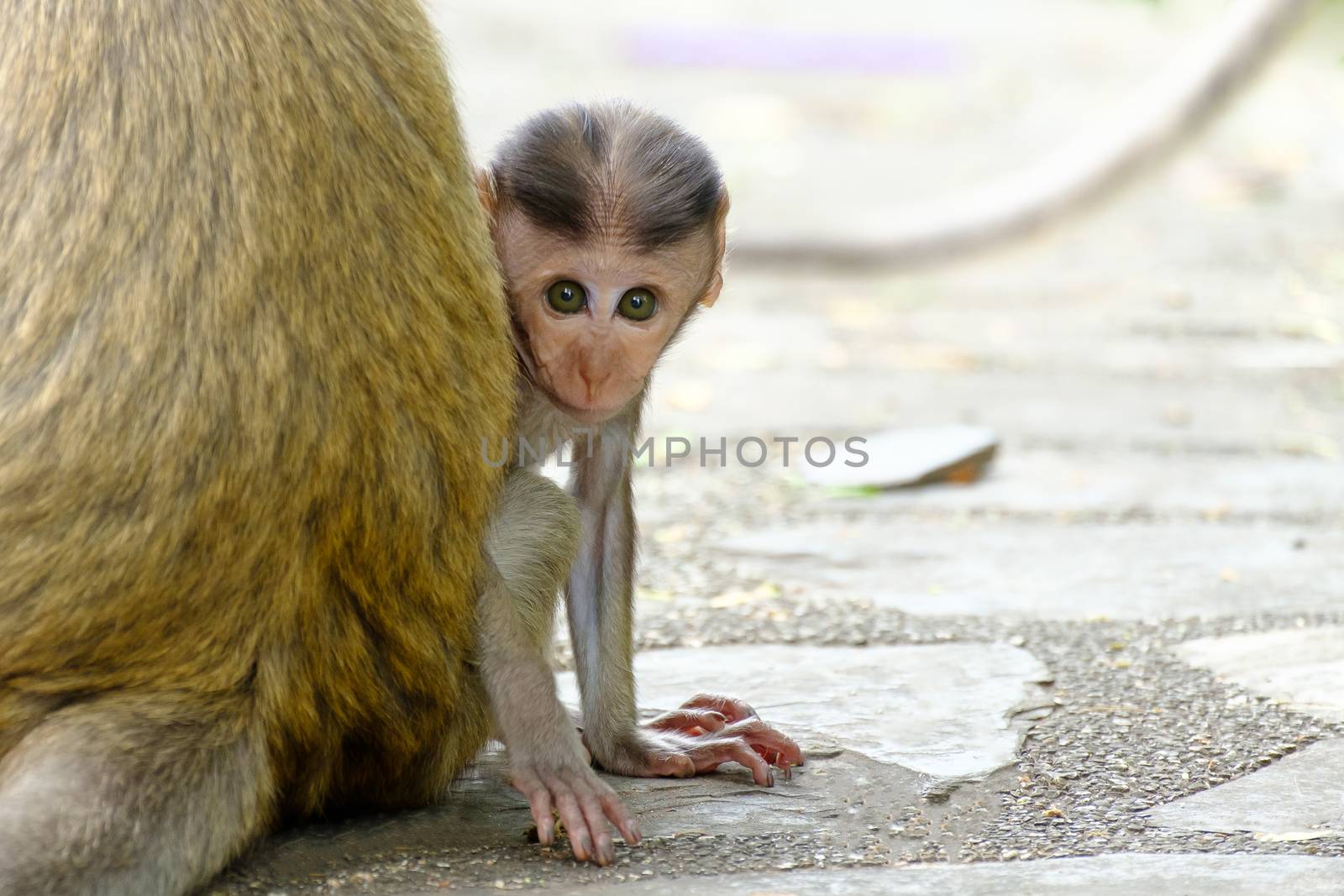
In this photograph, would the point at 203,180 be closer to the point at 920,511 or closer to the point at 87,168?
the point at 87,168

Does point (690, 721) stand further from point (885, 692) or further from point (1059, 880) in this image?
point (1059, 880)

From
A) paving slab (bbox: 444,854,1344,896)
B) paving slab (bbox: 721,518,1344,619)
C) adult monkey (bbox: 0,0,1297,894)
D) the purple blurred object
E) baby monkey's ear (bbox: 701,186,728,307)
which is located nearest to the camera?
adult monkey (bbox: 0,0,1297,894)

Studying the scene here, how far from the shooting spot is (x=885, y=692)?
3037 mm

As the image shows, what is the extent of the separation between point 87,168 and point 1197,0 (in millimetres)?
14651

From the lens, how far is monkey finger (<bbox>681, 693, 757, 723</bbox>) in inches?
111

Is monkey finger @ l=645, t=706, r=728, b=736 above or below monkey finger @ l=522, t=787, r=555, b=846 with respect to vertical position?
above

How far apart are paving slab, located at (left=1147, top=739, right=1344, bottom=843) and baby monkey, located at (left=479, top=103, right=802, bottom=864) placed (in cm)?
63

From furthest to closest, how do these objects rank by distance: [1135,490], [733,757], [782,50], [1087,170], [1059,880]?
1. [782,50]
2. [1087,170]
3. [1135,490]
4. [733,757]
5. [1059,880]

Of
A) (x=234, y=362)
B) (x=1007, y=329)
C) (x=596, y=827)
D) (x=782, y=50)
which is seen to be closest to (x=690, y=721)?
(x=596, y=827)

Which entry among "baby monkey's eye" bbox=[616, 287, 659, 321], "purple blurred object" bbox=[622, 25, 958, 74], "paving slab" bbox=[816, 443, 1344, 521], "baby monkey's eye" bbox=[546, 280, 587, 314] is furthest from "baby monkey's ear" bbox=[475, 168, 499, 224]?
"purple blurred object" bbox=[622, 25, 958, 74]

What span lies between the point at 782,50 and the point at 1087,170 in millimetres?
8360

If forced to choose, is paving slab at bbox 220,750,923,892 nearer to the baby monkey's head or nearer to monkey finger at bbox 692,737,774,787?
monkey finger at bbox 692,737,774,787

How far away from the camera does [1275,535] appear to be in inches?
162

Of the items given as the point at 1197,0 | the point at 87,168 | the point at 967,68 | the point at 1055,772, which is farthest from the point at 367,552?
the point at 1197,0
